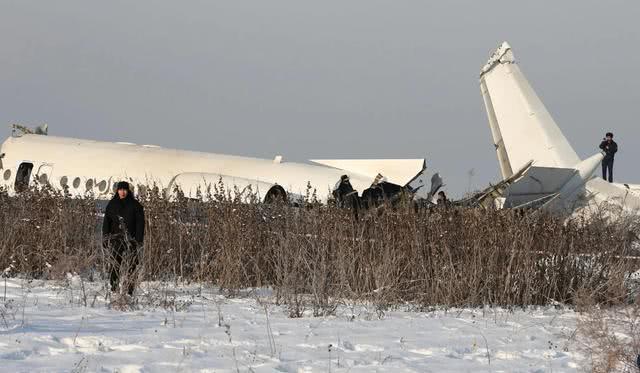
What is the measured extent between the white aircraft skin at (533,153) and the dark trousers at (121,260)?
1182cm

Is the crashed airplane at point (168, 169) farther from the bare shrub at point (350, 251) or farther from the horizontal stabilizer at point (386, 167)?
the bare shrub at point (350, 251)

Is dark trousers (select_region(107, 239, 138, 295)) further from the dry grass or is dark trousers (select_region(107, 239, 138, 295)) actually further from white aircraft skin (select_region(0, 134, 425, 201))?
white aircraft skin (select_region(0, 134, 425, 201))

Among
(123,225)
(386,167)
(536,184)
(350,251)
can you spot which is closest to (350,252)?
(350,251)

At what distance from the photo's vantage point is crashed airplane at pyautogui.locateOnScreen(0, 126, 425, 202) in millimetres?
23609

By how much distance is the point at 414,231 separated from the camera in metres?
13.6

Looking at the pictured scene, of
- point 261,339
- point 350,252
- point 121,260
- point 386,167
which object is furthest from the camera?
point 386,167

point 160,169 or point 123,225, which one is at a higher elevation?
point 160,169

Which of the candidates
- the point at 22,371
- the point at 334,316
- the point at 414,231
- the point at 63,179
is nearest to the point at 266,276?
the point at 414,231

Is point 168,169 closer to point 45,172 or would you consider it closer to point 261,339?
point 45,172

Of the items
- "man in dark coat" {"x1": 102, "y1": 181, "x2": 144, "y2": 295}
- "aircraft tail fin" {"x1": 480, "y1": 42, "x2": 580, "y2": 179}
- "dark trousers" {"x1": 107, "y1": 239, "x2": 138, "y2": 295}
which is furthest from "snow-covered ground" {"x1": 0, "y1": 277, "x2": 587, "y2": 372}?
"aircraft tail fin" {"x1": 480, "y1": 42, "x2": 580, "y2": 179}

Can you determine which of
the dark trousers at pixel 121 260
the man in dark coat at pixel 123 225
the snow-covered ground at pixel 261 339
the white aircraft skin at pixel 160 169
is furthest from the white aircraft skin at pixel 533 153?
the dark trousers at pixel 121 260

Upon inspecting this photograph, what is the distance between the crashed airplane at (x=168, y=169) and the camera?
23609 millimetres

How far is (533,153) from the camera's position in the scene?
26453 mm

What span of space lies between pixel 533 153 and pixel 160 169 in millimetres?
9515
